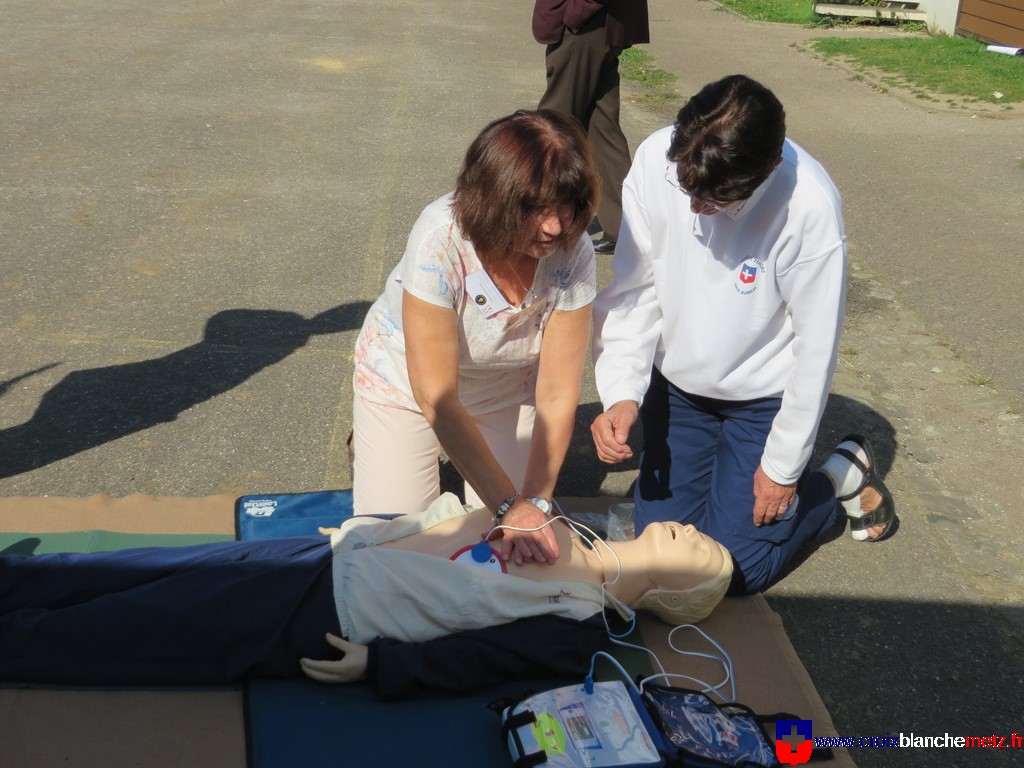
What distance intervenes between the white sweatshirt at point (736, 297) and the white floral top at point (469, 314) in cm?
18

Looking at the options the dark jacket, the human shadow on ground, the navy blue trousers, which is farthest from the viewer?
the dark jacket

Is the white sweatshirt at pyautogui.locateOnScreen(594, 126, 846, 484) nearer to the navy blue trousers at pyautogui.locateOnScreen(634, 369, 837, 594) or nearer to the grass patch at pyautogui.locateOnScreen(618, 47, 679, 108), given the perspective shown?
the navy blue trousers at pyautogui.locateOnScreen(634, 369, 837, 594)

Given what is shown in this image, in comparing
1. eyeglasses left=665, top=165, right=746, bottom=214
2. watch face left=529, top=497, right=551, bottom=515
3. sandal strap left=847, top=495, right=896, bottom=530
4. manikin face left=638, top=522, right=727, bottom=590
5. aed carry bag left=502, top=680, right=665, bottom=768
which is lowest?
sandal strap left=847, top=495, right=896, bottom=530

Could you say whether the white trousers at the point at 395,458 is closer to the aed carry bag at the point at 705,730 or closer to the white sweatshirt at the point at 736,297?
the white sweatshirt at the point at 736,297

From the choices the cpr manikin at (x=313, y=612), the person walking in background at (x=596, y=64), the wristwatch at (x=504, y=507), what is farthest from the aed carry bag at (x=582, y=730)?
the person walking in background at (x=596, y=64)

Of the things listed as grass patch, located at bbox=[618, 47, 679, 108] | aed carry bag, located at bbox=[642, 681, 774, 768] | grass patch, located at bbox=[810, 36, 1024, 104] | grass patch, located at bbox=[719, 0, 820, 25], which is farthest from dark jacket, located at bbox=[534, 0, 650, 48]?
grass patch, located at bbox=[719, 0, 820, 25]

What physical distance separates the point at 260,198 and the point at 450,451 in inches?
153

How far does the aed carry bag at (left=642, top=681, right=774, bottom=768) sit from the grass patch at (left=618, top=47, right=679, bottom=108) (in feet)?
23.9

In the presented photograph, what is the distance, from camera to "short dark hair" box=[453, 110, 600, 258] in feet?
7.76

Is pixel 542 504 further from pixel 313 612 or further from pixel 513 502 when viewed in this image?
pixel 313 612

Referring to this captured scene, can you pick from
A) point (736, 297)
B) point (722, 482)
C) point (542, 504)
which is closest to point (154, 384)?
point (542, 504)

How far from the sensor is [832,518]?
3256mm

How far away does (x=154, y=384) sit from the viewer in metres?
3.98

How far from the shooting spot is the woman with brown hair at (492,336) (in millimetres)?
2404
